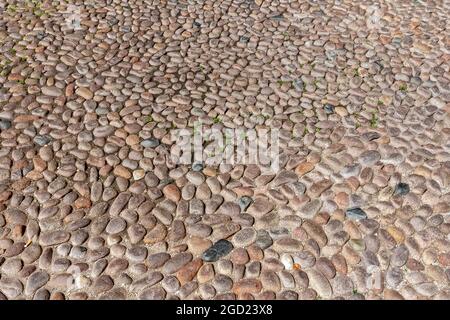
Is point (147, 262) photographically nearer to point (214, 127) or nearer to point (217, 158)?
point (217, 158)

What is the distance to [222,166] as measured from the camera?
4195mm

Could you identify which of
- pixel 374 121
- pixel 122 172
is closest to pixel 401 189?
pixel 374 121

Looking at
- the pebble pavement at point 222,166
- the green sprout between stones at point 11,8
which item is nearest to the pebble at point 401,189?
the pebble pavement at point 222,166

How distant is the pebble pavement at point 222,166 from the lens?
11.2 feet

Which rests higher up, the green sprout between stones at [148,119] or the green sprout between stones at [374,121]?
the green sprout between stones at [374,121]

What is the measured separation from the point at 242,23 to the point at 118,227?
3.42 metres

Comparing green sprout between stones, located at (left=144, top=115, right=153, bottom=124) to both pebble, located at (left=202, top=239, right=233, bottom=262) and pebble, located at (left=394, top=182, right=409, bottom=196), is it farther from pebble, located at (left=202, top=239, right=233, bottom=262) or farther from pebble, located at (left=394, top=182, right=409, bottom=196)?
pebble, located at (left=394, top=182, right=409, bottom=196)

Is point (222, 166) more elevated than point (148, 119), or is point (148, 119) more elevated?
point (222, 166)

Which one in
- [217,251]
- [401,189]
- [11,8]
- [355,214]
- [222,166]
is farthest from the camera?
[11,8]

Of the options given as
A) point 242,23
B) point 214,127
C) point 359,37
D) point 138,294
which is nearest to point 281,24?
point 242,23

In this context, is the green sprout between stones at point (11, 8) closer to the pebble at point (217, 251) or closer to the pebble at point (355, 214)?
the pebble at point (217, 251)

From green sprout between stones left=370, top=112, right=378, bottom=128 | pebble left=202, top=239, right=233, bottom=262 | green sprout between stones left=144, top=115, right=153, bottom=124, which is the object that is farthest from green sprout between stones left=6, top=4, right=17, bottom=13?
green sprout between stones left=370, top=112, right=378, bottom=128

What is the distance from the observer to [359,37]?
19.3 feet

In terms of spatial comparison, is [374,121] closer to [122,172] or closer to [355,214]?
[355,214]
